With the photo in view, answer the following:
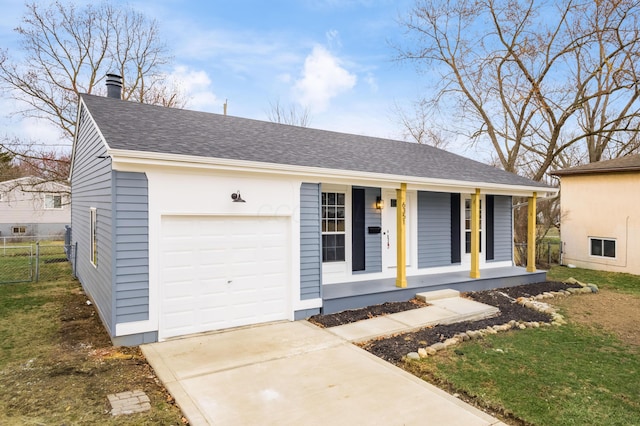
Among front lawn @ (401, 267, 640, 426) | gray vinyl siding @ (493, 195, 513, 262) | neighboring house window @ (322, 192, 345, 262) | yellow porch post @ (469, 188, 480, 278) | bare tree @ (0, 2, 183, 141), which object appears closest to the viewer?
front lawn @ (401, 267, 640, 426)

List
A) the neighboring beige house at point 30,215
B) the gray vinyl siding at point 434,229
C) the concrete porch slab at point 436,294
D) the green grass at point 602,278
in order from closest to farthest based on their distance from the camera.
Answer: the concrete porch slab at point 436,294 < the gray vinyl siding at point 434,229 < the green grass at point 602,278 < the neighboring beige house at point 30,215

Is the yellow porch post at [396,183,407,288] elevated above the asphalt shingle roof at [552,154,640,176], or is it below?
below

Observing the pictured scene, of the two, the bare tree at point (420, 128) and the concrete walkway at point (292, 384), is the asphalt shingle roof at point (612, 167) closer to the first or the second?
the bare tree at point (420, 128)

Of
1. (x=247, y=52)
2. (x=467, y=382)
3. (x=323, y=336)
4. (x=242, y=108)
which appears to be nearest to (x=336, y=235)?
(x=323, y=336)

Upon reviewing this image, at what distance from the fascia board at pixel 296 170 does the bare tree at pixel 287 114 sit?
1701 cm

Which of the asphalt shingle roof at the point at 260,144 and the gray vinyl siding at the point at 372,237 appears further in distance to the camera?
the gray vinyl siding at the point at 372,237

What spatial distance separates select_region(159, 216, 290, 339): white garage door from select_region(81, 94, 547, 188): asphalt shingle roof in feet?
3.72

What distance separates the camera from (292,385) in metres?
4.13

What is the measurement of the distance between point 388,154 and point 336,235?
2.77 m

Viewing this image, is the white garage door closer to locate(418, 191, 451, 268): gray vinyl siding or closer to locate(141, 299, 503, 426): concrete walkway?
locate(141, 299, 503, 426): concrete walkway

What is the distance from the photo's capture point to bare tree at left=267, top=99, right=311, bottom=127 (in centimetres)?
2458

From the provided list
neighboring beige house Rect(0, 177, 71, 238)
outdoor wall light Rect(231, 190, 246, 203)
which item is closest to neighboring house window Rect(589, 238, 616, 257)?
outdoor wall light Rect(231, 190, 246, 203)

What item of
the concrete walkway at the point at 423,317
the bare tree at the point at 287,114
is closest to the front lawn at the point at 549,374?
the concrete walkway at the point at 423,317

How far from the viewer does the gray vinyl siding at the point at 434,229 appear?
9.82 m
